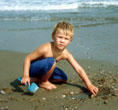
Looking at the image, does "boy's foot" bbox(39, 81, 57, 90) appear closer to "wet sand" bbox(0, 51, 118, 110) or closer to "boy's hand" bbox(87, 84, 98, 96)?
"wet sand" bbox(0, 51, 118, 110)

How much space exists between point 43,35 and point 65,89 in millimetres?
3854

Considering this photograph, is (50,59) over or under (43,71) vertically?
over

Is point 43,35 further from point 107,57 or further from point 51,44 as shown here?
point 51,44


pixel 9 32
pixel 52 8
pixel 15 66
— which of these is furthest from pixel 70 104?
pixel 52 8

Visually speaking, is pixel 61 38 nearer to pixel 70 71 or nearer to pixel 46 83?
pixel 46 83

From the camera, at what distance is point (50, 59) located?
3148 mm

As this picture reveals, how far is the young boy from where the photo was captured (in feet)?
9.93

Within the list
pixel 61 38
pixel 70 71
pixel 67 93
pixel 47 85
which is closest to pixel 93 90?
pixel 67 93

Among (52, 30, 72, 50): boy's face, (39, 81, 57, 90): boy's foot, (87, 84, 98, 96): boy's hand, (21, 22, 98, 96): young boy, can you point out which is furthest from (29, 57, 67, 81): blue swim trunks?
(87, 84, 98, 96): boy's hand

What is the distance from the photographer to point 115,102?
2.75 meters

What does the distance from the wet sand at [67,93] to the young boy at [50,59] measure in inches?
6.2

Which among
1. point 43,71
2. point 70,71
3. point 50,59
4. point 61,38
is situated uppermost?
point 61,38

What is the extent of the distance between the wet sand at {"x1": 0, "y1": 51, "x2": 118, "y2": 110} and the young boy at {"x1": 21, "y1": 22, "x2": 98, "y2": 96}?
6.2 inches

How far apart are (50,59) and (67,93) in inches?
20.2
